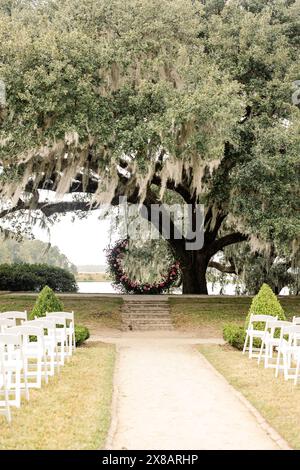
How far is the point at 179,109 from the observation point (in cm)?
1634

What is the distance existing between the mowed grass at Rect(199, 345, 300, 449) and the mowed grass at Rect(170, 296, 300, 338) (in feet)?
19.7

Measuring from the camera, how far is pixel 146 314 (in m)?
21.1

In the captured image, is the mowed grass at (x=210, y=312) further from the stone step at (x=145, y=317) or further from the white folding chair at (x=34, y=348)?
the white folding chair at (x=34, y=348)

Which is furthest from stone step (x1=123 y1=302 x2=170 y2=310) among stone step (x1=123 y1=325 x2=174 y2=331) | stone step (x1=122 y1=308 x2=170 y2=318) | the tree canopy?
the tree canopy

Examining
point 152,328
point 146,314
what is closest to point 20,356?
point 152,328

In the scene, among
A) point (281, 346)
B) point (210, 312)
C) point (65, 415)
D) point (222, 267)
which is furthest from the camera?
point (222, 267)

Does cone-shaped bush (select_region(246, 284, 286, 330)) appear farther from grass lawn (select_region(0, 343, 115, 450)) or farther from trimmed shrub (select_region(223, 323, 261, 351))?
grass lawn (select_region(0, 343, 115, 450))

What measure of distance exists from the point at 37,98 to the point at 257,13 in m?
8.67

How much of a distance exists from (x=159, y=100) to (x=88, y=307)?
7327 millimetres

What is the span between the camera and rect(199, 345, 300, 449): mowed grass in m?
7.08

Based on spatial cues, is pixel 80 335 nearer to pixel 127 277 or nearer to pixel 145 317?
pixel 145 317

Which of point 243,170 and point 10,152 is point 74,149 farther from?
point 243,170

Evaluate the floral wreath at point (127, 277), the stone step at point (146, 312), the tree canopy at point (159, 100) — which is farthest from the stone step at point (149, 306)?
the floral wreath at point (127, 277)

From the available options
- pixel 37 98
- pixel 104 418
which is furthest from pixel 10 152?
pixel 104 418
